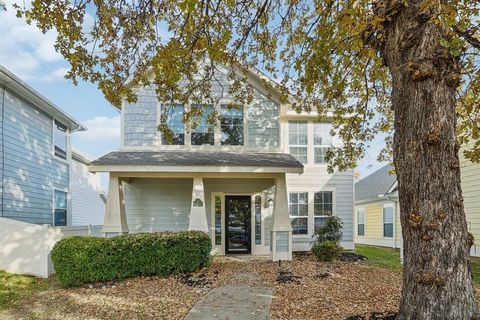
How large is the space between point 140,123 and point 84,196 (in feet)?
31.8

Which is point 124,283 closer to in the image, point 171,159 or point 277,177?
point 171,159

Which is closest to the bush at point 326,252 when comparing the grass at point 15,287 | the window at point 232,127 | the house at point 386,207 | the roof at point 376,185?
the window at point 232,127

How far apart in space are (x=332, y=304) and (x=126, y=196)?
8.42 m

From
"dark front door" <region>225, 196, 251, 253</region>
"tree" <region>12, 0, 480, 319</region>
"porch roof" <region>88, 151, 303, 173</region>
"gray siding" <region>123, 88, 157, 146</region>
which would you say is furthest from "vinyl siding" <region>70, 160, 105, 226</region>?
"tree" <region>12, 0, 480, 319</region>

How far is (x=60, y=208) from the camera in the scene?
14.6m

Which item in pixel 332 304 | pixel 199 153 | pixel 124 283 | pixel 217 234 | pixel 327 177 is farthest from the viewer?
pixel 327 177

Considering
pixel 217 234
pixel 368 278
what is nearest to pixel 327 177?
pixel 217 234

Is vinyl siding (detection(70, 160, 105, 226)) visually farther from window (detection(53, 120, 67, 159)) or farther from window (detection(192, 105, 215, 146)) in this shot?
window (detection(192, 105, 215, 146))

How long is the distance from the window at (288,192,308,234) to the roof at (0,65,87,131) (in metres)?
9.79

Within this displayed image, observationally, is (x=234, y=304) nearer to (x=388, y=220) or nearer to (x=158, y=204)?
(x=158, y=204)

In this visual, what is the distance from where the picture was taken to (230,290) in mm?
7176

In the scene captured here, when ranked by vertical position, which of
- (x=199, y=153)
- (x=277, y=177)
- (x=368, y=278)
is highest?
(x=199, y=153)

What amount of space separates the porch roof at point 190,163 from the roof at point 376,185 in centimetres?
876

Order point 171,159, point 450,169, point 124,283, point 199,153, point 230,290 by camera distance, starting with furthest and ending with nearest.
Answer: point 199,153
point 171,159
point 124,283
point 230,290
point 450,169
